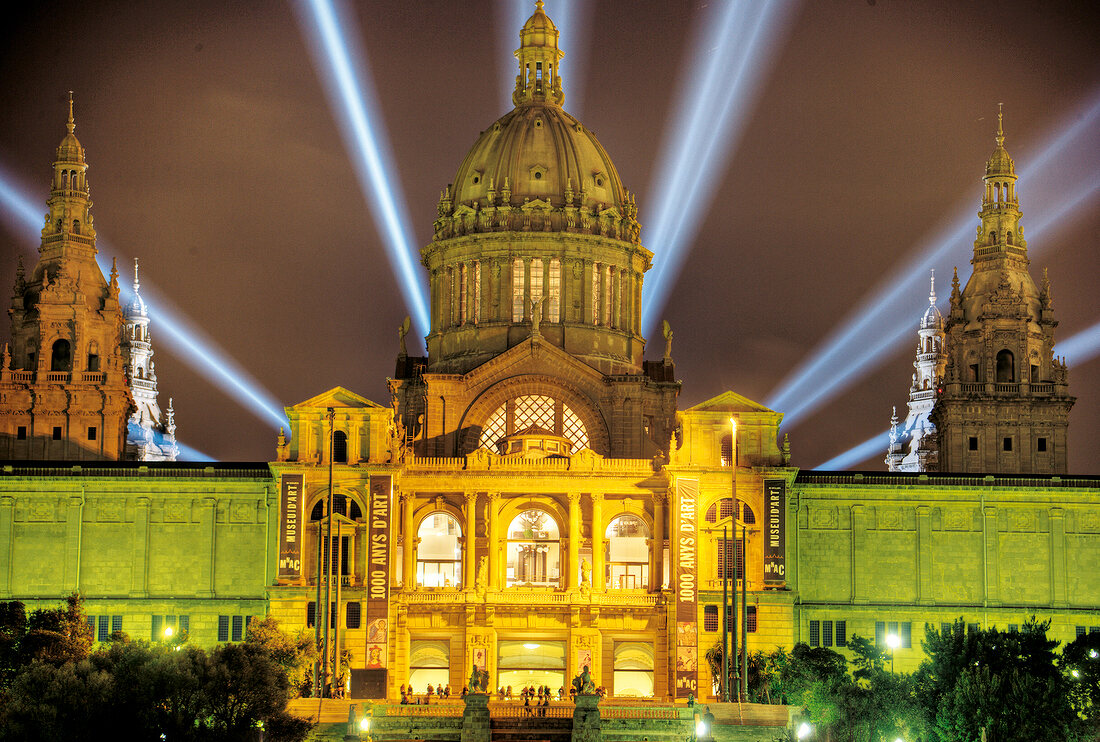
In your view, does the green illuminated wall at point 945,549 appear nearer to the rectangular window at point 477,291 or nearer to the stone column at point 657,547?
the stone column at point 657,547

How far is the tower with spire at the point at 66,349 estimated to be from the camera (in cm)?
12675

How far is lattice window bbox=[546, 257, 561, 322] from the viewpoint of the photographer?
429 ft

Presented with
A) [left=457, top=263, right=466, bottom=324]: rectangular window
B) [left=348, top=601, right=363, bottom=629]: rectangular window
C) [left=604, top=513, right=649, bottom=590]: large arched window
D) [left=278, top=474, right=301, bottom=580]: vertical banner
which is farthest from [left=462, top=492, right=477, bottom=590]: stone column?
[left=457, top=263, right=466, bottom=324]: rectangular window

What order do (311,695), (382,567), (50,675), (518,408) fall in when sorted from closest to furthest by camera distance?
1. (50,675)
2. (311,695)
3. (382,567)
4. (518,408)

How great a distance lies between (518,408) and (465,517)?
39.5ft

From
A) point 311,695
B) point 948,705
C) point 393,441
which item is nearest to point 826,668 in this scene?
point 948,705

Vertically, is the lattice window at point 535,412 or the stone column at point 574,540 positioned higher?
the lattice window at point 535,412

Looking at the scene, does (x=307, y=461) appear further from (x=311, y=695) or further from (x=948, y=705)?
(x=948, y=705)

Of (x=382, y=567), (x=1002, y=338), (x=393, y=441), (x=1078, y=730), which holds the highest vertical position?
(x=1002, y=338)

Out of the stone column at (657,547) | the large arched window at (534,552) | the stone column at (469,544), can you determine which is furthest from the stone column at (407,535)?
the stone column at (657,547)

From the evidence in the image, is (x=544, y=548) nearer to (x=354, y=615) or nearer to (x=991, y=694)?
(x=354, y=615)

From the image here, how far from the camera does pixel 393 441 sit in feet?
378

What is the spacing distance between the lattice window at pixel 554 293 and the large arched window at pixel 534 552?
721 inches

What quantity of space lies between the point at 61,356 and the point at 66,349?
569 mm
